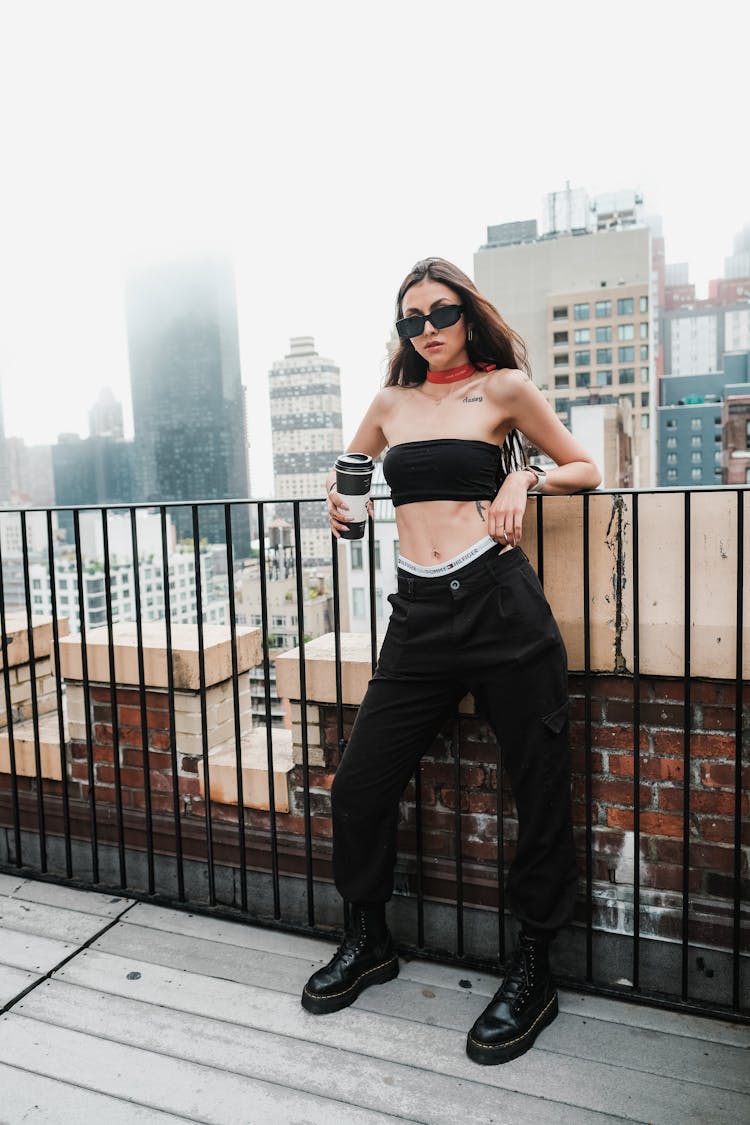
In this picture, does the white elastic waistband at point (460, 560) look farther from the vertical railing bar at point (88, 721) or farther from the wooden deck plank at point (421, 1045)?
the vertical railing bar at point (88, 721)

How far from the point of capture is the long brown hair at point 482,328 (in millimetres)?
1902

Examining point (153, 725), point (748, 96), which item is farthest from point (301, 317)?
point (153, 725)

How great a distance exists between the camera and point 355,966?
6.51 feet

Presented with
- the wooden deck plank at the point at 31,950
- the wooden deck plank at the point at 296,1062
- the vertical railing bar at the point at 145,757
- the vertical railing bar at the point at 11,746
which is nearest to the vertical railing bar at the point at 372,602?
the vertical railing bar at the point at 145,757

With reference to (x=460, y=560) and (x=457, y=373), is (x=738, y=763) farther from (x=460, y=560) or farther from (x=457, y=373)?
(x=457, y=373)

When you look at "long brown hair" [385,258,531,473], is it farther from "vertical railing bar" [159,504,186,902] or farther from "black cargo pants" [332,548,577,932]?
"vertical railing bar" [159,504,186,902]

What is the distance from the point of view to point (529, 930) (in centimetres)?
188

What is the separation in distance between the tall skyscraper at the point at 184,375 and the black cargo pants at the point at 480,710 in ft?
54.1

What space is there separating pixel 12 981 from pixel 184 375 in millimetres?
26934

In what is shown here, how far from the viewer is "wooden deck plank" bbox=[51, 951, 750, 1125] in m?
1.60

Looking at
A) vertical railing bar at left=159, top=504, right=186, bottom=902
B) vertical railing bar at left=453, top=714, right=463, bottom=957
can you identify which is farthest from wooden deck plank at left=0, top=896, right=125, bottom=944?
vertical railing bar at left=453, top=714, right=463, bottom=957

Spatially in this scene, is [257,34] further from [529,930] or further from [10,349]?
[10,349]

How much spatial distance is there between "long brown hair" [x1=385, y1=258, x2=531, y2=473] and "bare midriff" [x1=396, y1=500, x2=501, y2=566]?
9.1 inches

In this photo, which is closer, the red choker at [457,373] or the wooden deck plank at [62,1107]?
the wooden deck plank at [62,1107]
